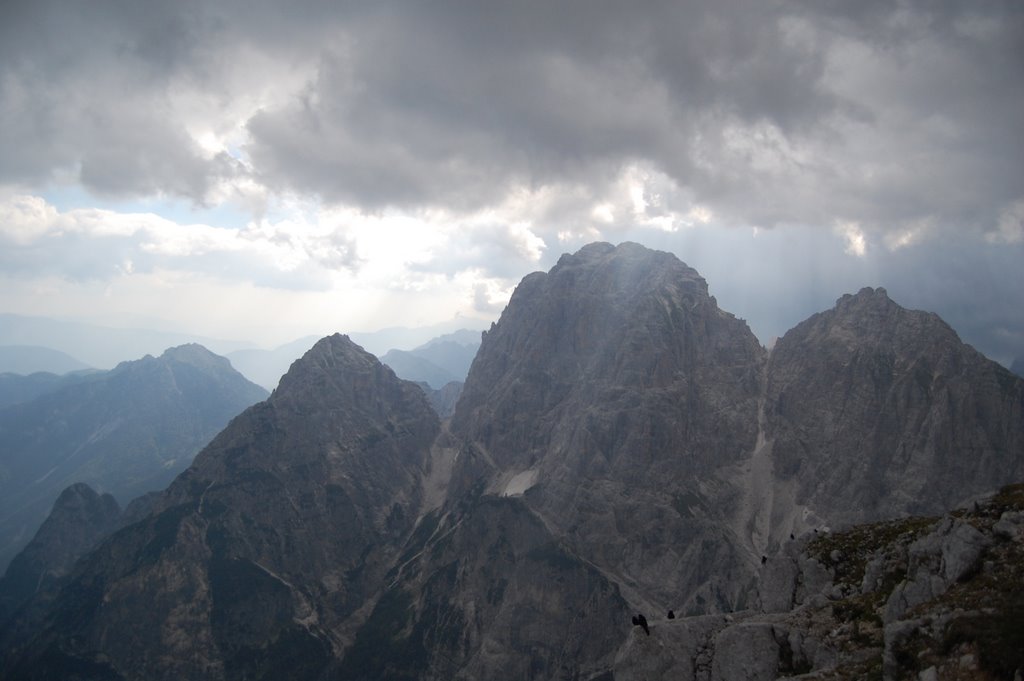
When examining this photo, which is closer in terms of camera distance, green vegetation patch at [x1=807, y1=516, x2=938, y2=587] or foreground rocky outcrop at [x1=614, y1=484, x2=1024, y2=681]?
foreground rocky outcrop at [x1=614, y1=484, x2=1024, y2=681]

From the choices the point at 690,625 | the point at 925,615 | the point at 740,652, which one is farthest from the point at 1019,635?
the point at 690,625

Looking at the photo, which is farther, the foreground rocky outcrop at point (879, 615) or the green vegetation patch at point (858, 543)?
the green vegetation patch at point (858, 543)

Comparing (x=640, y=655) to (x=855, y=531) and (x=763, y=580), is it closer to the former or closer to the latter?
(x=763, y=580)

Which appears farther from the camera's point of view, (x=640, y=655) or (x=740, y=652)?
(x=640, y=655)

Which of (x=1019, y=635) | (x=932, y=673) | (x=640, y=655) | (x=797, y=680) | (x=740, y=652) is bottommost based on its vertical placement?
(x=640, y=655)

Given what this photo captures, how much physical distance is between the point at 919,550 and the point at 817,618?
390 inches

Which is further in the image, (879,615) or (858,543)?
(858,543)

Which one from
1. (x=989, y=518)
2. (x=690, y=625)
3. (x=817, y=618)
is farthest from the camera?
(x=690, y=625)

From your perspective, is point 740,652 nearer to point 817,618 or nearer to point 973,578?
point 817,618

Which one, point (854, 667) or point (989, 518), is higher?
point (989, 518)

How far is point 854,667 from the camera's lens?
39.9 metres

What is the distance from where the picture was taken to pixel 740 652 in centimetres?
5062

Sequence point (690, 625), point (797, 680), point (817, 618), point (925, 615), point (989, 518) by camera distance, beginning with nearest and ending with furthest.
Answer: point (925, 615) < point (797, 680) < point (989, 518) < point (817, 618) < point (690, 625)

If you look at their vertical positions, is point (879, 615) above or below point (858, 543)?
below
